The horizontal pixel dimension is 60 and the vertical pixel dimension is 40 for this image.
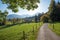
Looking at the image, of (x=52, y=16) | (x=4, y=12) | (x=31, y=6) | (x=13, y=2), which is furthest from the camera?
(x=52, y=16)

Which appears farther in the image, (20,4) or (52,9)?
(52,9)

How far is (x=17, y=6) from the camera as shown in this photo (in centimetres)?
2016

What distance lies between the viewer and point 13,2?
19.1m

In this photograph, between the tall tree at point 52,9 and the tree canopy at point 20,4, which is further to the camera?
the tall tree at point 52,9

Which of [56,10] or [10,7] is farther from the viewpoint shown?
[56,10]

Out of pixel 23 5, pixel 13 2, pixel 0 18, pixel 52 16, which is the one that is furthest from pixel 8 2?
pixel 52 16

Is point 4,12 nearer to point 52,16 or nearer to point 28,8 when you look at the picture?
point 28,8

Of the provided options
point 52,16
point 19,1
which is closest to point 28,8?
point 19,1

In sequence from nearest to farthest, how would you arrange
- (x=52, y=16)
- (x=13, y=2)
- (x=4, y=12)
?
→ (x=13, y=2) < (x=4, y=12) < (x=52, y=16)

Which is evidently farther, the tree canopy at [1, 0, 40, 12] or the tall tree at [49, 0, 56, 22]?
the tall tree at [49, 0, 56, 22]

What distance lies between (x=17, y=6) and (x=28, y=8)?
1.69 metres

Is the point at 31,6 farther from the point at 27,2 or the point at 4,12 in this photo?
the point at 4,12

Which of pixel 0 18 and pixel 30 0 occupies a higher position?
pixel 30 0

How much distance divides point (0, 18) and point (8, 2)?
13.3 feet
